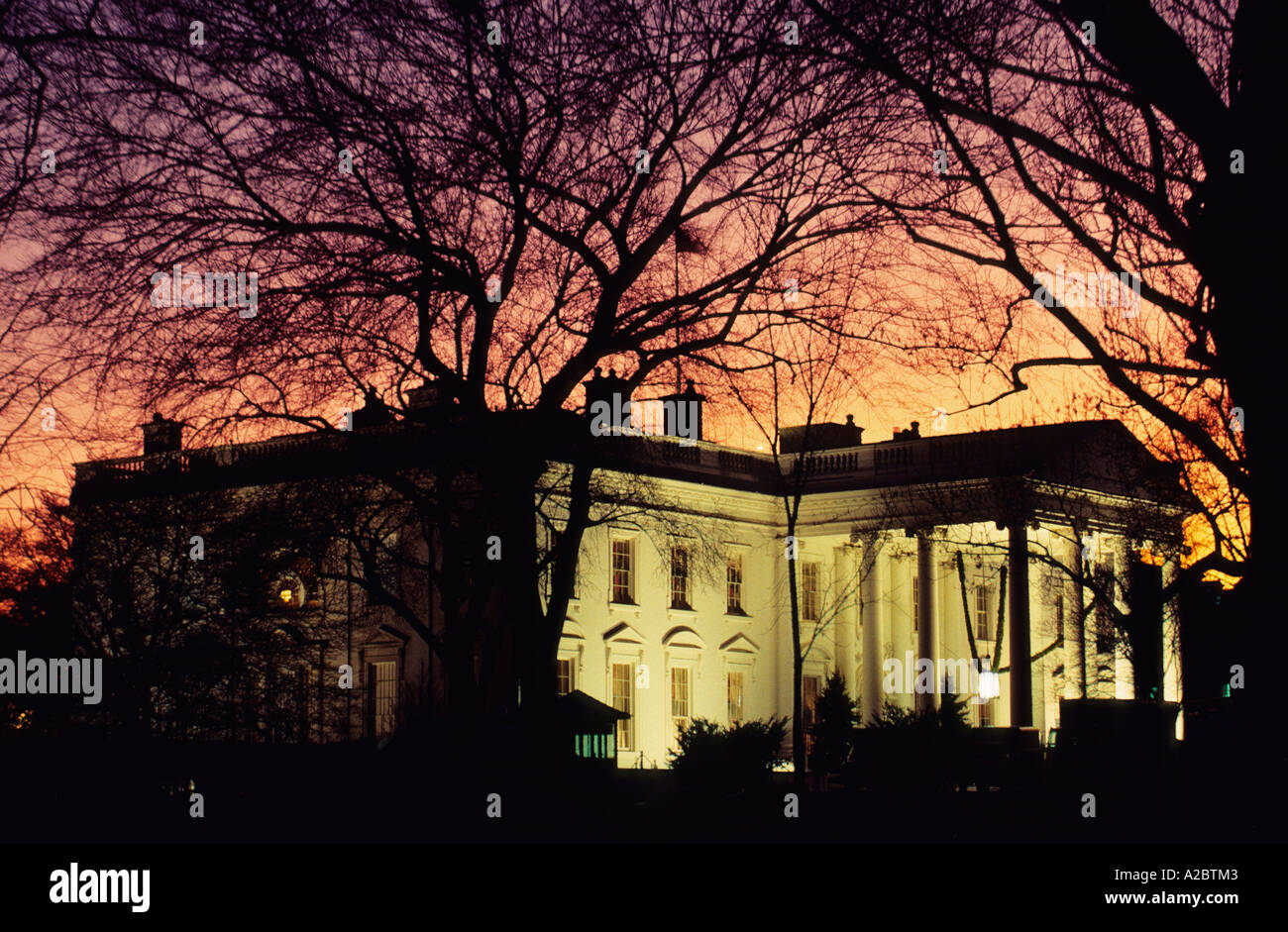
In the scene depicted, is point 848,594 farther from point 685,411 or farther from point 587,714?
point 685,411

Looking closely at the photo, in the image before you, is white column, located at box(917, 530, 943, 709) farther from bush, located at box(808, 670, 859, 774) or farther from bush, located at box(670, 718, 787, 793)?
bush, located at box(670, 718, 787, 793)

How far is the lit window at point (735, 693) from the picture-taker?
67.0m

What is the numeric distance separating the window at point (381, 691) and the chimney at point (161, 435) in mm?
33924

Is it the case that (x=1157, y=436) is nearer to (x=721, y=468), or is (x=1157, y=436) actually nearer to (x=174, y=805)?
(x=174, y=805)

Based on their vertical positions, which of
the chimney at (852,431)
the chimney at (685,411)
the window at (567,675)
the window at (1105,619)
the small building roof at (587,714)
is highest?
the chimney at (852,431)

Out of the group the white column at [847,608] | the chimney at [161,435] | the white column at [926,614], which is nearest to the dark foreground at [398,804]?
the chimney at [161,435]

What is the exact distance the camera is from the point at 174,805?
1658 cm

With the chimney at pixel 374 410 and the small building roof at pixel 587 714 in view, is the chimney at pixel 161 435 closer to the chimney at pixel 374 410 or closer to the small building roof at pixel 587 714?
the chimney at pixel 374 410

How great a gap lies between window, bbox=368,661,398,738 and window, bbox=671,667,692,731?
11333 millimetres

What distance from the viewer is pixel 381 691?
188ft

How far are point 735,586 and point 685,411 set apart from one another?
47.2m

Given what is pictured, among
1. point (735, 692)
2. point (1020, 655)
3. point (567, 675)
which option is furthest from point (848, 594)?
point (567, 675)
